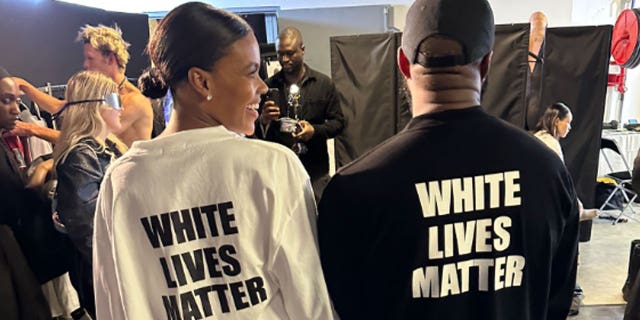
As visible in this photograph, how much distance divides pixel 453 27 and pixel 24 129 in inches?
89.8

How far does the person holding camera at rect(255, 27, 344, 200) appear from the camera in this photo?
254 centimetres

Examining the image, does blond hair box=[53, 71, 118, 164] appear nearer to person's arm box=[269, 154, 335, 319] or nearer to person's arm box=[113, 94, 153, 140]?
person's arm box=[113, 94, 153, 140]

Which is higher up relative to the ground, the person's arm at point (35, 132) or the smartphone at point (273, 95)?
the smartphone at point (273, 95)

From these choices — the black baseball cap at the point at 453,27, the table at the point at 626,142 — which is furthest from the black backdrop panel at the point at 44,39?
the table at the point at 626,142

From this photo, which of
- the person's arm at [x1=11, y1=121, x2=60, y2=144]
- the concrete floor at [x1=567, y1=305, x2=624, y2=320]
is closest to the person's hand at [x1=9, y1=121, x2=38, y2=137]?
the person's arm at [x1=11, y1=121, x2=60, y2=144]

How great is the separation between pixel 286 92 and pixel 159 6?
13.1ft

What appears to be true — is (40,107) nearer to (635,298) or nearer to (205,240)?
(205,240)

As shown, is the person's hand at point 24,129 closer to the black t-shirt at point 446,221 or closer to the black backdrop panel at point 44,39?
the black backdrop panel at point 44,39

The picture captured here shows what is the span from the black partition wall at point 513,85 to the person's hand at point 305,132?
3.88 ft

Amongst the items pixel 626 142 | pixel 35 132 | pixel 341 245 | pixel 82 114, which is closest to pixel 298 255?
pixel 341 245

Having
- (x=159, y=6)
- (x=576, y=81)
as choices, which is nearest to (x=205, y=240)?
(x=576, y=81)

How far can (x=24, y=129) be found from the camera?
2.13 m

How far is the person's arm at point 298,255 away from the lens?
2.58 ft

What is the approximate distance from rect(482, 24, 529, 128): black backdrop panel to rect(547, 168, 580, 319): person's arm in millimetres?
2316
